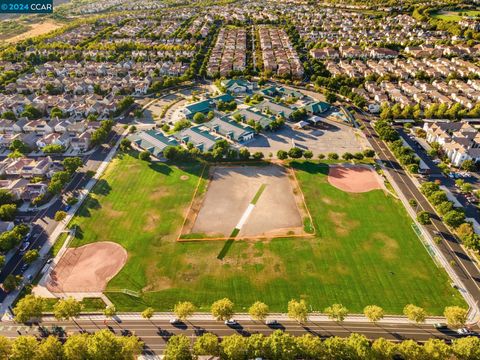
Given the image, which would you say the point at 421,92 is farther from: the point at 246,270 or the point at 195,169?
the point at 246,270

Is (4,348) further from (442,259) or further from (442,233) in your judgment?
(442,233)

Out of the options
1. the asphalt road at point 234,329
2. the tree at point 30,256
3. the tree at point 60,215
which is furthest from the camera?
the tree at point 60,215

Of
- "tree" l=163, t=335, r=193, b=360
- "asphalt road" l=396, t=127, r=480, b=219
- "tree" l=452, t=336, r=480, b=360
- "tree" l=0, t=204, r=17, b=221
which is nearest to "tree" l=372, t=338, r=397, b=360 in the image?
"tree" l=452, t=336, r=480, b=360

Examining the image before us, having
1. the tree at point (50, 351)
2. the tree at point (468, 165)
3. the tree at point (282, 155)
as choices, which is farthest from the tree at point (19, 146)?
the tree at point (468, 165)

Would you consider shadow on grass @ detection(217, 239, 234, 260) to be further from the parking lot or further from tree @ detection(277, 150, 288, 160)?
the parking lot

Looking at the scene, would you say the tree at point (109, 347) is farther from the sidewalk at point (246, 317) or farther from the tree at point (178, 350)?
the sidewalk at point (246, 317)

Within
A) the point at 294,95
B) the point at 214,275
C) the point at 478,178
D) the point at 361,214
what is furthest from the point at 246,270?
the point at 294,95

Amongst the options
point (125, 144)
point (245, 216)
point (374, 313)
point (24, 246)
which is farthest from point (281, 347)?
point (125, 144)
